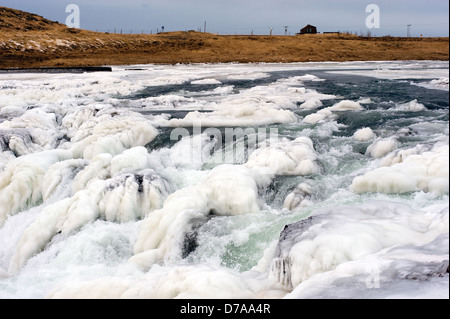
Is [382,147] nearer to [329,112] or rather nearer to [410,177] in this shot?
[410,177]

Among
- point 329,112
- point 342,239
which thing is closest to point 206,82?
point 329,112

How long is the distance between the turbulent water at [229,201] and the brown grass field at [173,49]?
79.5 feet

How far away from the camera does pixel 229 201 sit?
22.0 feet

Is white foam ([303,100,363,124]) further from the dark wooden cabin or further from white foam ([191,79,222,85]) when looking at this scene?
the dark wooden cabin

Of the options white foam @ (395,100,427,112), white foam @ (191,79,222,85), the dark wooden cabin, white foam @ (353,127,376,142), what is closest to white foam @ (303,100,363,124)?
white foam @ (395,100,427,112)

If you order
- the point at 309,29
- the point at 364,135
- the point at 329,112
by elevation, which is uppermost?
the point at 309,29

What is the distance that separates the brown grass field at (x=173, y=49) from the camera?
37562mm

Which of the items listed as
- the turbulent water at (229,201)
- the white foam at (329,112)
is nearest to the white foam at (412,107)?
the turbulent water at (229,201)

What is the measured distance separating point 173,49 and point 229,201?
40.4 meters

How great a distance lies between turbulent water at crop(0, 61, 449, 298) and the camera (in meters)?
3.85

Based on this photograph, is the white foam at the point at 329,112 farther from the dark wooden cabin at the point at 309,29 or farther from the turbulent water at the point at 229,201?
the dark wooden cabin at the point at 309,29

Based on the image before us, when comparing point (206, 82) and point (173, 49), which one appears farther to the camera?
point (173, 49)

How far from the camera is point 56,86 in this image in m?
20.4

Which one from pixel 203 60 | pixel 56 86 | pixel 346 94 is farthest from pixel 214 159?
pixel 203 60
